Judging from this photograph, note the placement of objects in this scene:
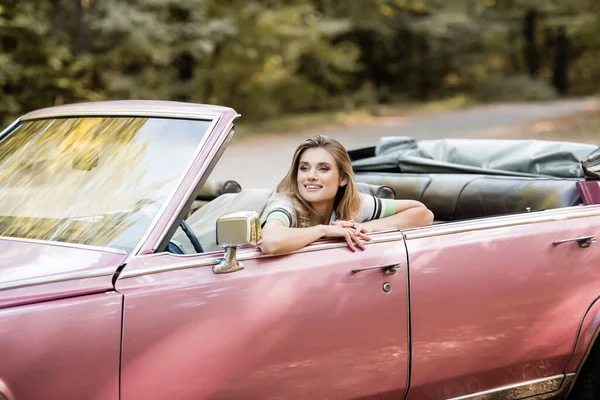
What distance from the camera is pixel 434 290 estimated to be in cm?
317

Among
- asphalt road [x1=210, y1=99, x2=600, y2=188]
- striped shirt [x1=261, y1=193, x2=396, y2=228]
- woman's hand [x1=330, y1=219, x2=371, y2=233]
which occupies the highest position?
asphalt road [x1=210, y1=99, x2=600, y2=188]

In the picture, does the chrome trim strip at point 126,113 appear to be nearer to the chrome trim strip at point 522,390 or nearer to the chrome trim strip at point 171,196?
the chrome trim strip at point 171,196

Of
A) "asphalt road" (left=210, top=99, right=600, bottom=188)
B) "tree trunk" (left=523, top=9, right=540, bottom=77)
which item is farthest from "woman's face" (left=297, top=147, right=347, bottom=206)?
"tree trunk" (left=523, top=9, right=540, bottom=77)

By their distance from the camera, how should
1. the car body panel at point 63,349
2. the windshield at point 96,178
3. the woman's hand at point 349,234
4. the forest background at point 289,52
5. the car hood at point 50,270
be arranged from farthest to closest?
the forest background at point 289,52 < the woman's hand at point 349,234 < the windshield at point 96,178 < the car hood at point 50,270 < the car body panel at point 63,349

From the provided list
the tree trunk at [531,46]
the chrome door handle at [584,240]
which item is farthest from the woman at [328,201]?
the tree trunk at [531,46]

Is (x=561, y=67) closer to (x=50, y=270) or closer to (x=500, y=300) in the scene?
(x=500, y=300)

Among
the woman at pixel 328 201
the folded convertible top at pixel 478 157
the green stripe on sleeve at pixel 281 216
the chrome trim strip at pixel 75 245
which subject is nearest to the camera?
the chrome trim strip at pixel 75 245

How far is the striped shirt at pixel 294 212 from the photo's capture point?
10.7ft

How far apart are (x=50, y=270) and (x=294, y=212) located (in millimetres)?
1076

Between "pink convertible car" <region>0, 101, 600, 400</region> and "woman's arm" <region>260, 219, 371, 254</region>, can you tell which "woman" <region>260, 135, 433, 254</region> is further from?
"pink convertible car" <region>0, 101, 600, 400</region>

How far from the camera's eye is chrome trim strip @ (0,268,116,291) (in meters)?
2.54

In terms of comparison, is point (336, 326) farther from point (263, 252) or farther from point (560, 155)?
point (560, 155)

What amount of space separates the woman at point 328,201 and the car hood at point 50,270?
73 centimetres

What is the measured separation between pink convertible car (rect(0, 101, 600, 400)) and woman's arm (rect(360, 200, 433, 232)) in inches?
5.6
